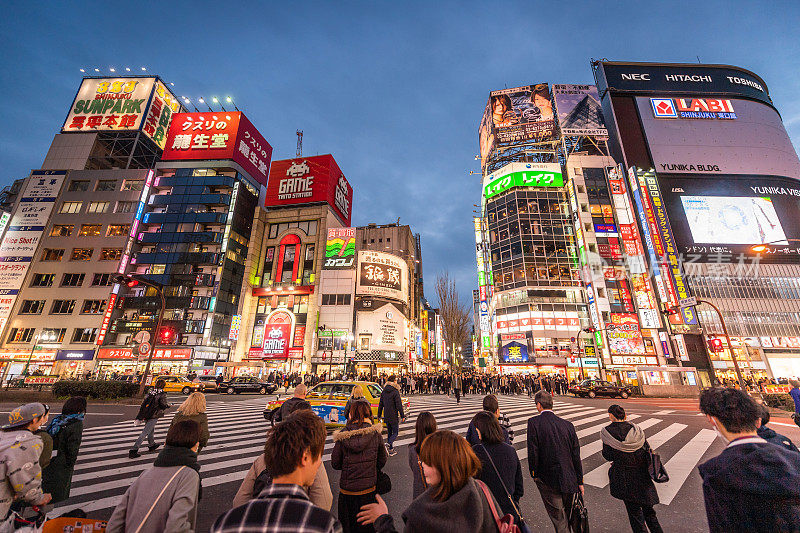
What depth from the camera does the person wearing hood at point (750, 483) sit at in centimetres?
194

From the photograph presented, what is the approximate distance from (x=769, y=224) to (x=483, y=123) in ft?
159

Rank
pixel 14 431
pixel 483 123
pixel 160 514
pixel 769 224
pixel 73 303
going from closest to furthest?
pixel 160 514 < pixel 14 431 < pixel 73 303 < pixel 769 224 < pixel 483 123

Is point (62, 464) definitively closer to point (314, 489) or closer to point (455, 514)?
point (314, 489)

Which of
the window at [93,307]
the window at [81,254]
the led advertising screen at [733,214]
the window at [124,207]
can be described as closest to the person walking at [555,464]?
the window at [93,307]

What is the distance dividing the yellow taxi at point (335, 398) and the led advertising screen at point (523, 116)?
56.3 m

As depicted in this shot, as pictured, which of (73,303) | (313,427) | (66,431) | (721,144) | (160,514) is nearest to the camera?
(313,427)

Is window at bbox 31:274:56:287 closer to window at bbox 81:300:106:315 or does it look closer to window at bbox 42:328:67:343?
window at bbox 81:300:106:315

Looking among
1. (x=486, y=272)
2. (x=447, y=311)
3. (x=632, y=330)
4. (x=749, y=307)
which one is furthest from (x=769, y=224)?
(x=447, y=311)

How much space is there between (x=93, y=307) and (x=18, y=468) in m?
54.2

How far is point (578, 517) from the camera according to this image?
151 inches

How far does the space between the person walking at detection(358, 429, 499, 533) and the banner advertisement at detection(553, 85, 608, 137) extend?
209 feet

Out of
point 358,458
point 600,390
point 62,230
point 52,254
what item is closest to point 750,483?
point 358,458

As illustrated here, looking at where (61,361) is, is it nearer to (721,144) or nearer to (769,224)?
(769,224)

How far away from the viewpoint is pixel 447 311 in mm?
26125
